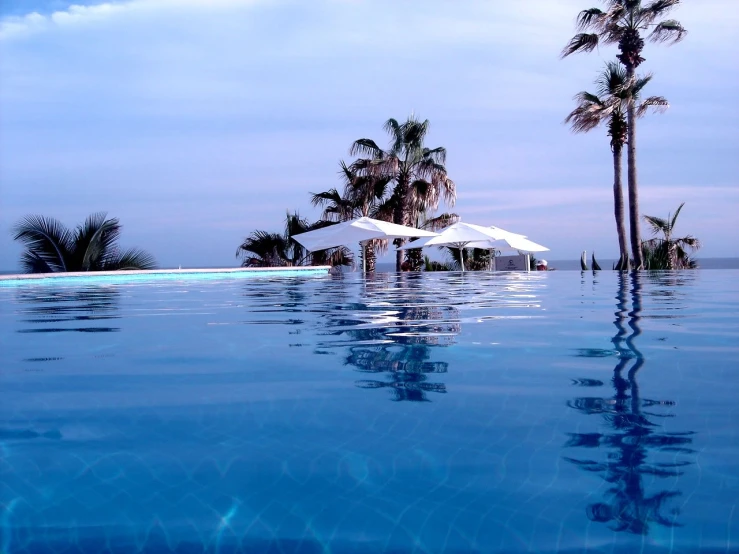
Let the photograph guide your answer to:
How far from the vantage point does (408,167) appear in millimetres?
24484

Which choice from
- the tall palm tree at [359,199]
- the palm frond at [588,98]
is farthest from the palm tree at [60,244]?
the palm frond at [588,98]

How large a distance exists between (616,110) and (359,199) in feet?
28.1

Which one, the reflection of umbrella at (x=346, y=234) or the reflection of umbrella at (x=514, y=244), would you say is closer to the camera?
the reflection of umbrella at (x=346, y=234)

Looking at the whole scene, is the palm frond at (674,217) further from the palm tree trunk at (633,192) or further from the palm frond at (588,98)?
the palm frond at (588,98)

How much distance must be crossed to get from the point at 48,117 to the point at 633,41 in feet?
59.0

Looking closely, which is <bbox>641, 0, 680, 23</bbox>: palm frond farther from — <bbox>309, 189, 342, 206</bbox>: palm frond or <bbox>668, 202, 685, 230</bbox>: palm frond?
<bbox>309, 189, 342, 206</bbox>: palm frond

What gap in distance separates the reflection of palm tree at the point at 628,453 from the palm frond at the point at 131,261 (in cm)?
1706

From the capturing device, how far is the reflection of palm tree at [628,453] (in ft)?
7.02

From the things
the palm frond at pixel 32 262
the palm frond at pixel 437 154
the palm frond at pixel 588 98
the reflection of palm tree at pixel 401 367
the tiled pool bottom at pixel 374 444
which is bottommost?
the tiled pool bottom at pixel 374 444

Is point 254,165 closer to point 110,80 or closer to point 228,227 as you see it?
point 228,227

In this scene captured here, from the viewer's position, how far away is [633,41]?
20922 millimetres

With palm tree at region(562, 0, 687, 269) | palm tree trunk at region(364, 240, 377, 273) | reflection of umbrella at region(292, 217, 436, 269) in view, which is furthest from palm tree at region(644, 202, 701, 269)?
palm tree trunk at region(364, 240, 377, 273)

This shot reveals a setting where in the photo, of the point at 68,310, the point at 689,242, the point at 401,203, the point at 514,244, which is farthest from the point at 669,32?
the point at 68,310

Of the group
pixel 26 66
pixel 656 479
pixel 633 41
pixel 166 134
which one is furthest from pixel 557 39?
pixel 656 479
